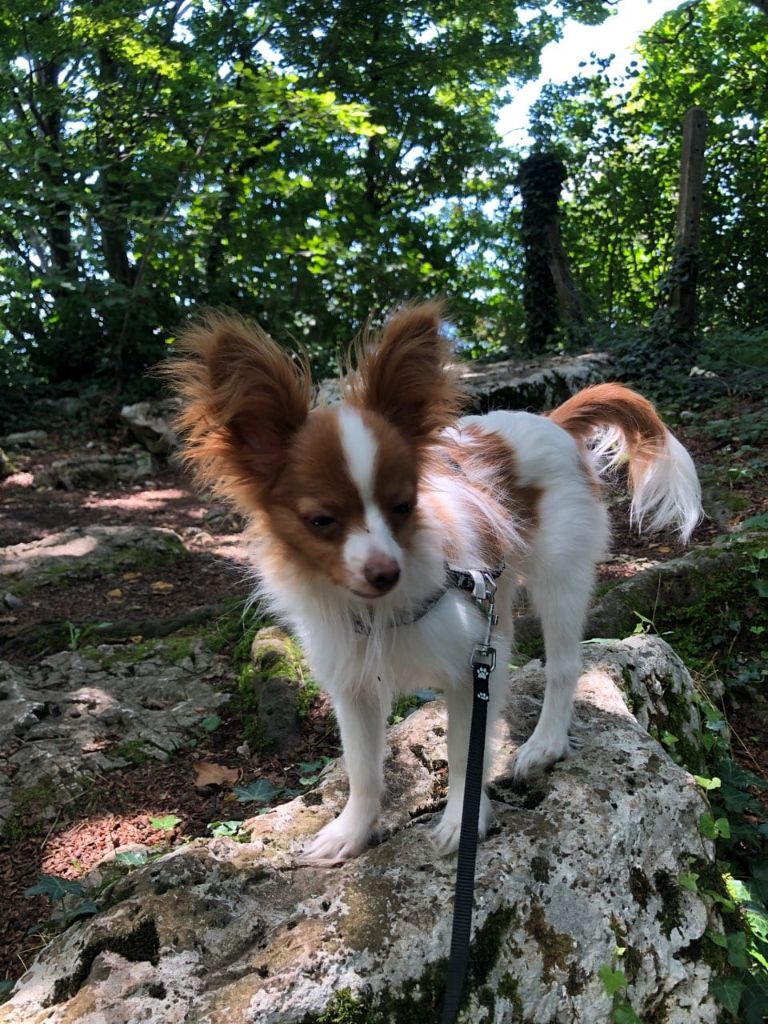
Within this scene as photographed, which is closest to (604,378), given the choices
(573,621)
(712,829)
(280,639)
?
(280,639)

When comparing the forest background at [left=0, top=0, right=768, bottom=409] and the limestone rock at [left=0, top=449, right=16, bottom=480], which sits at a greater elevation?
the forest background at [left=0, top=0, right=768, bottom=409]

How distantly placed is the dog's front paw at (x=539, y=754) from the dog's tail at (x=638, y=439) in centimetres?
138

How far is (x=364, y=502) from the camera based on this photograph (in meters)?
2.23

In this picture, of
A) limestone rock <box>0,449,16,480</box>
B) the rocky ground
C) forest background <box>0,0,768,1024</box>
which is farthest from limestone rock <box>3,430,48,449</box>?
the rocky ground

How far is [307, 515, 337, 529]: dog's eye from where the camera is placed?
2256mm

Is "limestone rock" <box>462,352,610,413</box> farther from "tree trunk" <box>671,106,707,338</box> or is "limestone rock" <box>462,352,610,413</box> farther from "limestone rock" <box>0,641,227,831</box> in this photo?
"limestone rock" <box>0,641,227,831</box>

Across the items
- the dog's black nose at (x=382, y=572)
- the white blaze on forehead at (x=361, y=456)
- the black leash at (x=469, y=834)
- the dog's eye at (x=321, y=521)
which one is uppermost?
the white blaze on forehead at (x=361, y=456)

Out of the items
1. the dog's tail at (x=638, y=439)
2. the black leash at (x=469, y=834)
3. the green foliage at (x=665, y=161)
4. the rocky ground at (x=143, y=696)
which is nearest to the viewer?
the black leash at (x=469, y=834)

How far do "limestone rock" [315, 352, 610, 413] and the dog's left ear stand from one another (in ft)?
20.1

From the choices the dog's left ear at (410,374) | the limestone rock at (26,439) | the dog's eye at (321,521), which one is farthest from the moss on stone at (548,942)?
the limestone rock at (26,439)

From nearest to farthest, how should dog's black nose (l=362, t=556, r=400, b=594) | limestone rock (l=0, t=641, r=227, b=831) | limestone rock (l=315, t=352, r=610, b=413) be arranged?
dog's black nose (l=362, t=556, r=400, b=594), limestone rock (l=0, t=641, r=227, b=831), limestone rock (l=315, t=352, r=610, b=413)

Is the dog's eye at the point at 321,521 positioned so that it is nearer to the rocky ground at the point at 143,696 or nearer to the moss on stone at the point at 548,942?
the rocky ground at the point at 143,696

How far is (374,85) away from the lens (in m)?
15.9

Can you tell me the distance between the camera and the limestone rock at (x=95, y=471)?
10297 mm
